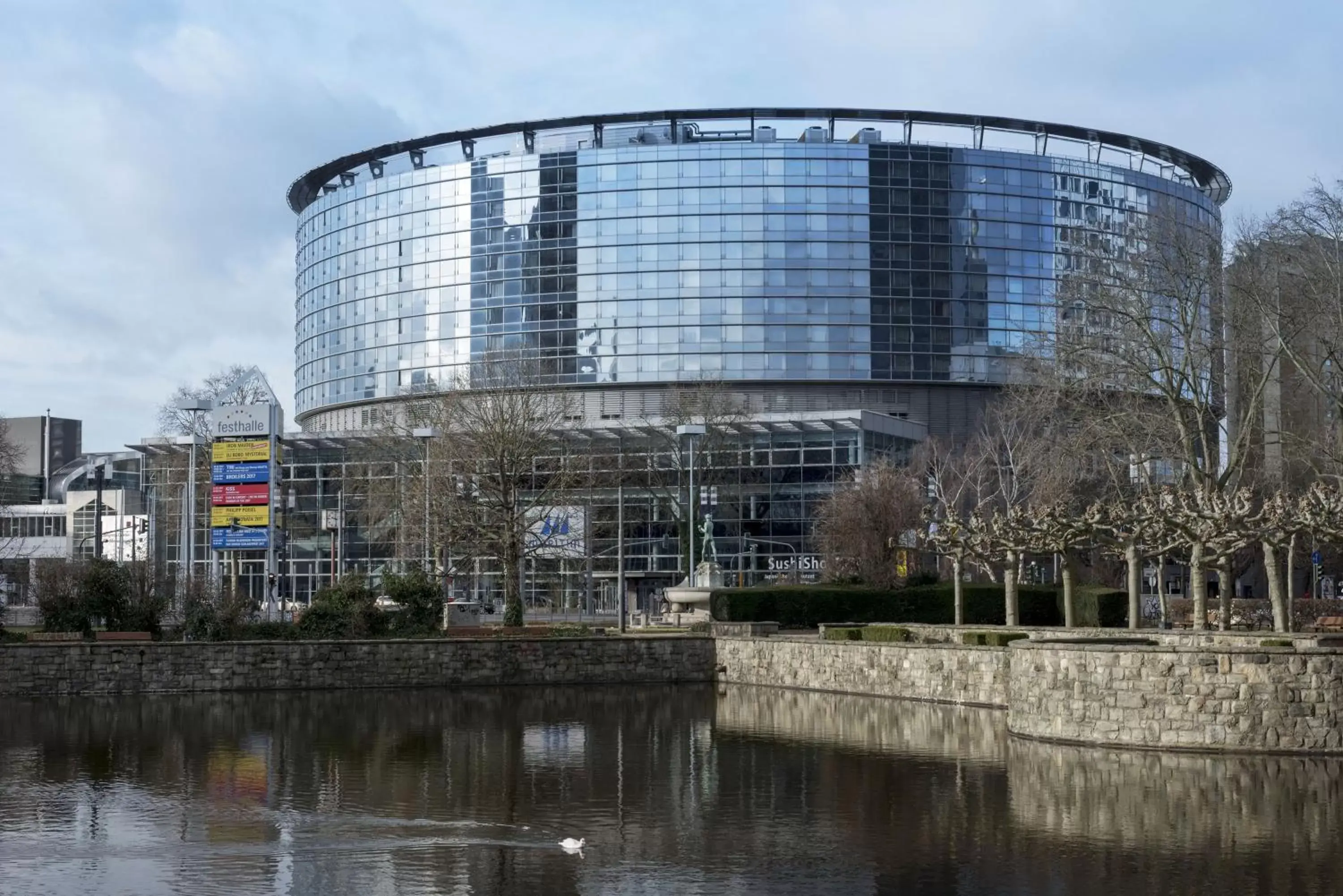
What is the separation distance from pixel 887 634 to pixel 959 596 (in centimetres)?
553

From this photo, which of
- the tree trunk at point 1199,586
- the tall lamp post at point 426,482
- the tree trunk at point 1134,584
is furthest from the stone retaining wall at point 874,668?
the tall lamp post at point 426,482

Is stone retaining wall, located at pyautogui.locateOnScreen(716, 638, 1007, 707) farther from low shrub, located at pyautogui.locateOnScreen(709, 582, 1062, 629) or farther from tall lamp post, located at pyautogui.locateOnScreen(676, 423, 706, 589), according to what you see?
tall lamp post, located at pyautogui.locateOnScreen(676, 423, 706, 589)

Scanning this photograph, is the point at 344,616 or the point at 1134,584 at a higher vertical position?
the point at 1134,584

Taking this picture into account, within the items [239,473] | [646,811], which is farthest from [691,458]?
[646,811]

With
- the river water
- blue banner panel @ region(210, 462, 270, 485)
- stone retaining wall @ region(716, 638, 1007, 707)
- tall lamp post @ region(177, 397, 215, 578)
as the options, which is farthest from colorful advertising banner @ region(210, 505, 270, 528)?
the river water

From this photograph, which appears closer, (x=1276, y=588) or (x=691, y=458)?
(x=1276, y=588)

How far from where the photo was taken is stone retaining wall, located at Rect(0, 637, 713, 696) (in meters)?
45.0

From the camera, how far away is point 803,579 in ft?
270

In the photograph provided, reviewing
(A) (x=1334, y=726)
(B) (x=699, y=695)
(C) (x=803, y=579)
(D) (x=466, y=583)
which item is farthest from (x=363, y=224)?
(A) (x=1334, y=726)

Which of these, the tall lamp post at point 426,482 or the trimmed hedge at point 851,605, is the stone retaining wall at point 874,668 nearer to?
the trimmed hedge at point 851,605

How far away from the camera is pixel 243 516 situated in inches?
2311

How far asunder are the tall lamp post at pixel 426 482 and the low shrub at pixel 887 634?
1974 centimetres

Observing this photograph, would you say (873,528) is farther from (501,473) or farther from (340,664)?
(340,664)

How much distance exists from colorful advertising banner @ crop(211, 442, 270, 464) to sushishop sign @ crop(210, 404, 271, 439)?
0.38 meters
